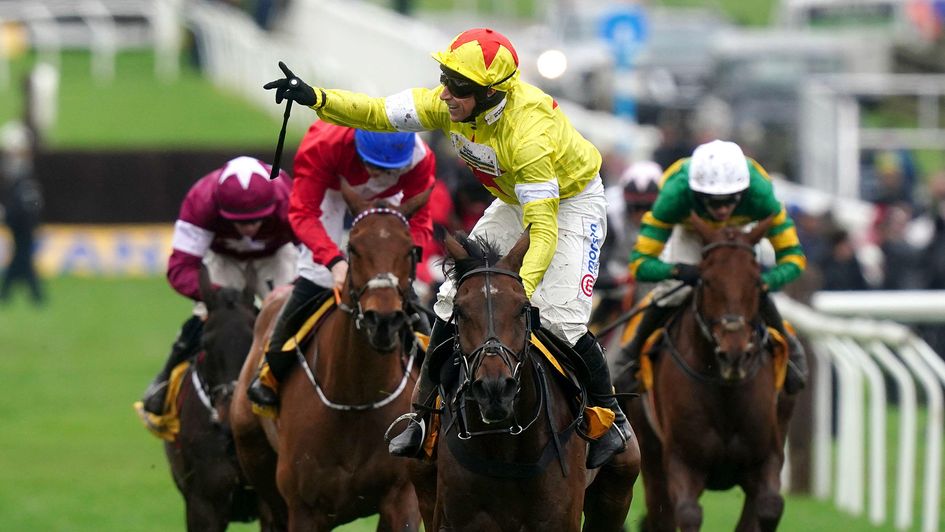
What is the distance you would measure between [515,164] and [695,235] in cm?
300

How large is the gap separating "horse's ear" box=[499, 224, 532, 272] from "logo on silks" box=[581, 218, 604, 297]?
52 cm

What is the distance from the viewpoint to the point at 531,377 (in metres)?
6.53

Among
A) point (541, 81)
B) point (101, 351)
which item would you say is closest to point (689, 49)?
point (541, 81)

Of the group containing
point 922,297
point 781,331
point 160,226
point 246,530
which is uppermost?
point 781,331

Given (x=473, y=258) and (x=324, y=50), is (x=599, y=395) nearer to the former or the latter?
(x=473, y=258)

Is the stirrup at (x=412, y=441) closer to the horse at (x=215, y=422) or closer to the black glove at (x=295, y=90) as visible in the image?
the black glove at (x=295, y=90)

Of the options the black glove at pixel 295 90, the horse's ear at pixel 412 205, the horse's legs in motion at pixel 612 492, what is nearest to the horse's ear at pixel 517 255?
the black glove at pixel 295 90

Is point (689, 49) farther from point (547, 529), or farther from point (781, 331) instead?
point (547, 529)

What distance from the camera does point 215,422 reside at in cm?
902

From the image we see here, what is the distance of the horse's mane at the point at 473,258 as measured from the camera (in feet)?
20.8

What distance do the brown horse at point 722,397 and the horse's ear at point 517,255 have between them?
2.21 meters

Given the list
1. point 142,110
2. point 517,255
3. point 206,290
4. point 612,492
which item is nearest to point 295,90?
point 517,255

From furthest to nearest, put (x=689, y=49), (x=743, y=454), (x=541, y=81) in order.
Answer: (x=689, y=49), (x=541, y=81), (x=743, y=454)

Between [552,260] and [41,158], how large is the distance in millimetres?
20089
